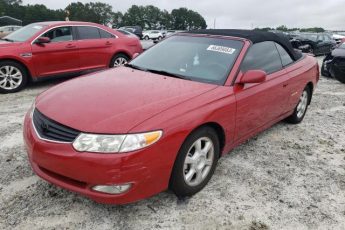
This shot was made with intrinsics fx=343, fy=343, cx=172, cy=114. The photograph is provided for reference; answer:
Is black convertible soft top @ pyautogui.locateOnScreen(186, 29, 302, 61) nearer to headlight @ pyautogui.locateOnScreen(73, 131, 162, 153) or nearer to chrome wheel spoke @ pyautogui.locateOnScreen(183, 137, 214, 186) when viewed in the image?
chrome wheel spoke @ pyautogui.locateOnScreen(183, 137, 214, 186)

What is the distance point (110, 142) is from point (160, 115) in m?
0.47

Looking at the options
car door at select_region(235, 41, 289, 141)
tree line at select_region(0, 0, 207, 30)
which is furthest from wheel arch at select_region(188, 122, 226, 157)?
→ tree line at select_region(0, 0, 207, 30)

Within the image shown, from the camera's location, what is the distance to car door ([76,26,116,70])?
25.6 feet

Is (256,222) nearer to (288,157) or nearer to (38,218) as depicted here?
(288,157)

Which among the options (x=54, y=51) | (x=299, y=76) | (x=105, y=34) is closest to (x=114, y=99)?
(x=299, y=76)

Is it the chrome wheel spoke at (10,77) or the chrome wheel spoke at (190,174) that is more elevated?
the chrome wheel spoke at (10,77)

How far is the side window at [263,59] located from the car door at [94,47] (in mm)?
4669

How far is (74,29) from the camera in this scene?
776 cm

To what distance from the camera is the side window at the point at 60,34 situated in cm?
735

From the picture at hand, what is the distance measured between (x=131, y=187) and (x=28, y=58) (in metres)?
5.35

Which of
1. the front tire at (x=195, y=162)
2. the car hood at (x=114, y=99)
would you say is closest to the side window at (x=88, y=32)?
the car hood at (x=114, y=99)

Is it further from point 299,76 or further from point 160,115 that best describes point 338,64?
point 160,115

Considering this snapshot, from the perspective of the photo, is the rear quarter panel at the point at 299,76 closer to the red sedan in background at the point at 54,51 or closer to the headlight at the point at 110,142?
the headlight at the point at 110,142

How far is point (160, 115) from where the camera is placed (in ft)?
9.08
